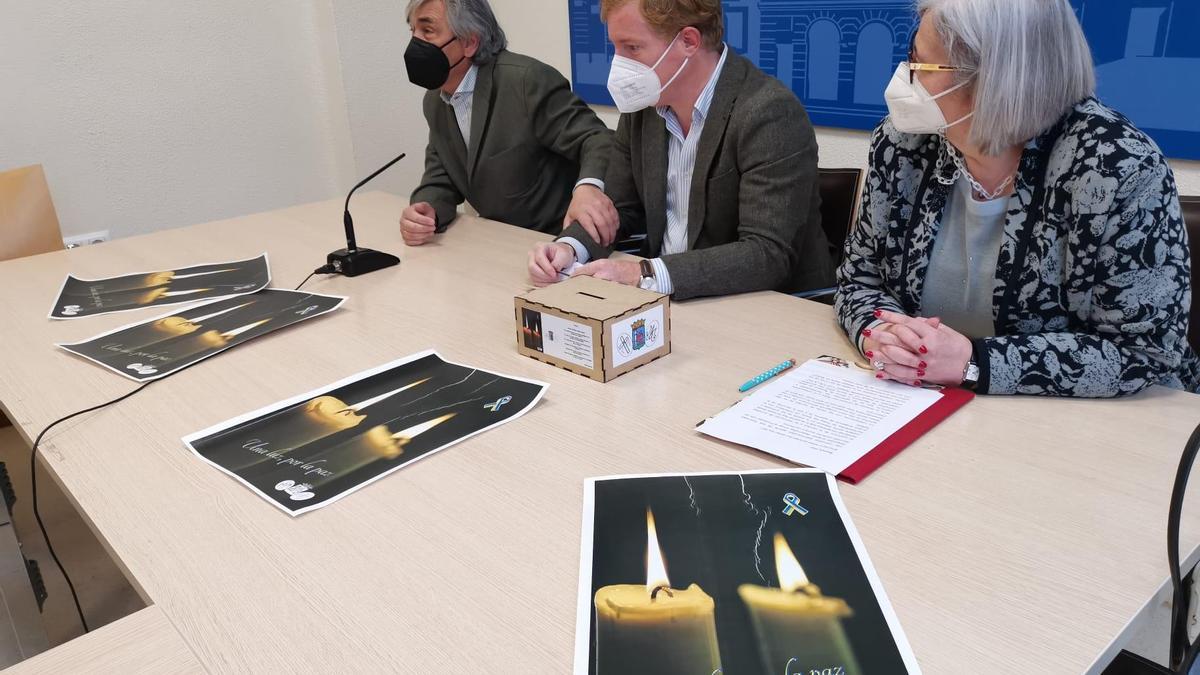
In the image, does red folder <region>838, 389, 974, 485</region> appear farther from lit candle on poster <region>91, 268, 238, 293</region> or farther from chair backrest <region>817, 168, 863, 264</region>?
lit candle on poster <region>91, 268, 238, 293</region>

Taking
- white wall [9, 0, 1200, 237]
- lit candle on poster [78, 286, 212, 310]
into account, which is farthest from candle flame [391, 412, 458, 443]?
white wall [9, 0, 1200, 237]

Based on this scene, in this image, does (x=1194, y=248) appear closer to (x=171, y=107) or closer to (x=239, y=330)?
(x=239, y=330)

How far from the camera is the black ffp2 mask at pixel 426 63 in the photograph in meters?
2.07

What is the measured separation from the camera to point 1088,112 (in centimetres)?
113

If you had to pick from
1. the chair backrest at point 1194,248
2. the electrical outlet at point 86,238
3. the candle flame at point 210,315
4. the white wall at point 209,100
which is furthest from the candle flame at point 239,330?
the electrical outlet at point 86,238

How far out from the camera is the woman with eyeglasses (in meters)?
1.08

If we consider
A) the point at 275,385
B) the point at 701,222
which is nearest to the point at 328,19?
the point at 701,222

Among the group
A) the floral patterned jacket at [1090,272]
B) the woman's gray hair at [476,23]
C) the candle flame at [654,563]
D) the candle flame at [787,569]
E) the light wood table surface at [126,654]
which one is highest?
the woman's gray hair at [476,23]

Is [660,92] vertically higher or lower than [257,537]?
higher

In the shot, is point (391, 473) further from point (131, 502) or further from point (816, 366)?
point (816, 366)

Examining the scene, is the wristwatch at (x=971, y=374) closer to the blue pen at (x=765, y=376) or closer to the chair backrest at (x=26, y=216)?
the blue pen at (x=765, y=376)

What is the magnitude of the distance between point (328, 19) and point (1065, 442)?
129 inches

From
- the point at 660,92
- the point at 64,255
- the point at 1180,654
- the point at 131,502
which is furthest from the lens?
the point at 64,255

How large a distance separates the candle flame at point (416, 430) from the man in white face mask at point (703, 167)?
1.62 feet
